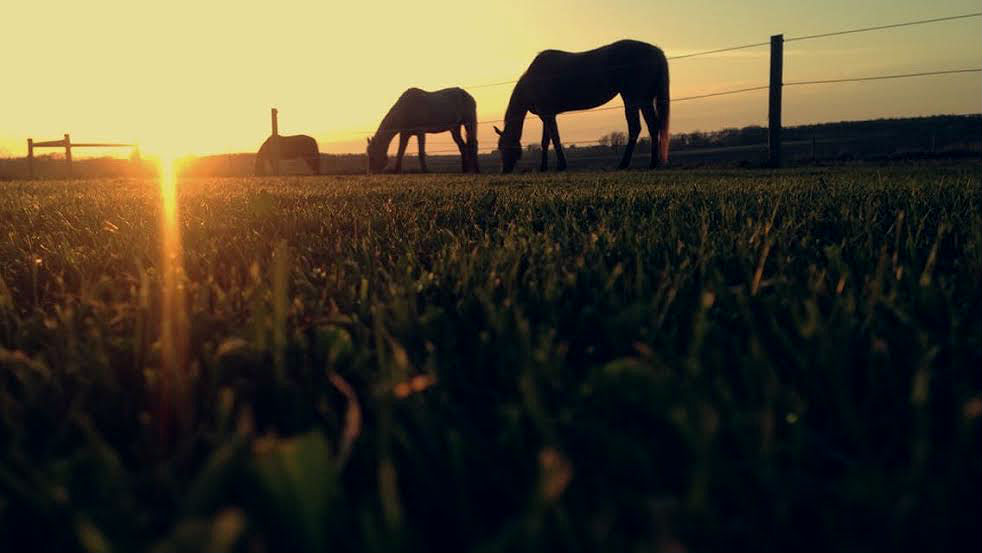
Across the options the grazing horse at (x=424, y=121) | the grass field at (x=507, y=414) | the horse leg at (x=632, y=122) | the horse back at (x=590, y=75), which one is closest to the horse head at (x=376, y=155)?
the grazing horse at (x=424, y=121)

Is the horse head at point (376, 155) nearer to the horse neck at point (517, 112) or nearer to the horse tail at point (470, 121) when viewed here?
the horse tail at point (470, 121)

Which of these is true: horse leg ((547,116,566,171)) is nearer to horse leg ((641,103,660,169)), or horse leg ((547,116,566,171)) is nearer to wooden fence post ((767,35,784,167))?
horse leg ((641,103,660,169))

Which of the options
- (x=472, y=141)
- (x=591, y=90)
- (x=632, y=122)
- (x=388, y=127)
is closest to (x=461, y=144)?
(x=472, y=141)

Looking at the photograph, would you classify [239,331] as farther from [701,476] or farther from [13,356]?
[701,476]

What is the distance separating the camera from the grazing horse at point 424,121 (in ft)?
61.1

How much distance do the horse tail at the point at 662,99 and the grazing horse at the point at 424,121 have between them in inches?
257

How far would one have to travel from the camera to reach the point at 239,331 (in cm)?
106

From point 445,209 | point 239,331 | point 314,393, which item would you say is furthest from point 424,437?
point 445,209

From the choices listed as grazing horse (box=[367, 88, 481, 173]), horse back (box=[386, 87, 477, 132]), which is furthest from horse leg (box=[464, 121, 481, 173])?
horse back (box=[386, 87, 477, 132])

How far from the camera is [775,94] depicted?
924 centimetres

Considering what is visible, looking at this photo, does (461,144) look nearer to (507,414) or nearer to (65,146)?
(65,146)

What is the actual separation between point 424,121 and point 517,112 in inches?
204


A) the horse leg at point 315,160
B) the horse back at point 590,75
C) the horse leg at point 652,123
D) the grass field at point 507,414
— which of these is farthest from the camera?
the horse leg at point 315,160

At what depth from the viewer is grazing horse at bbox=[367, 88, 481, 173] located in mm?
18625
